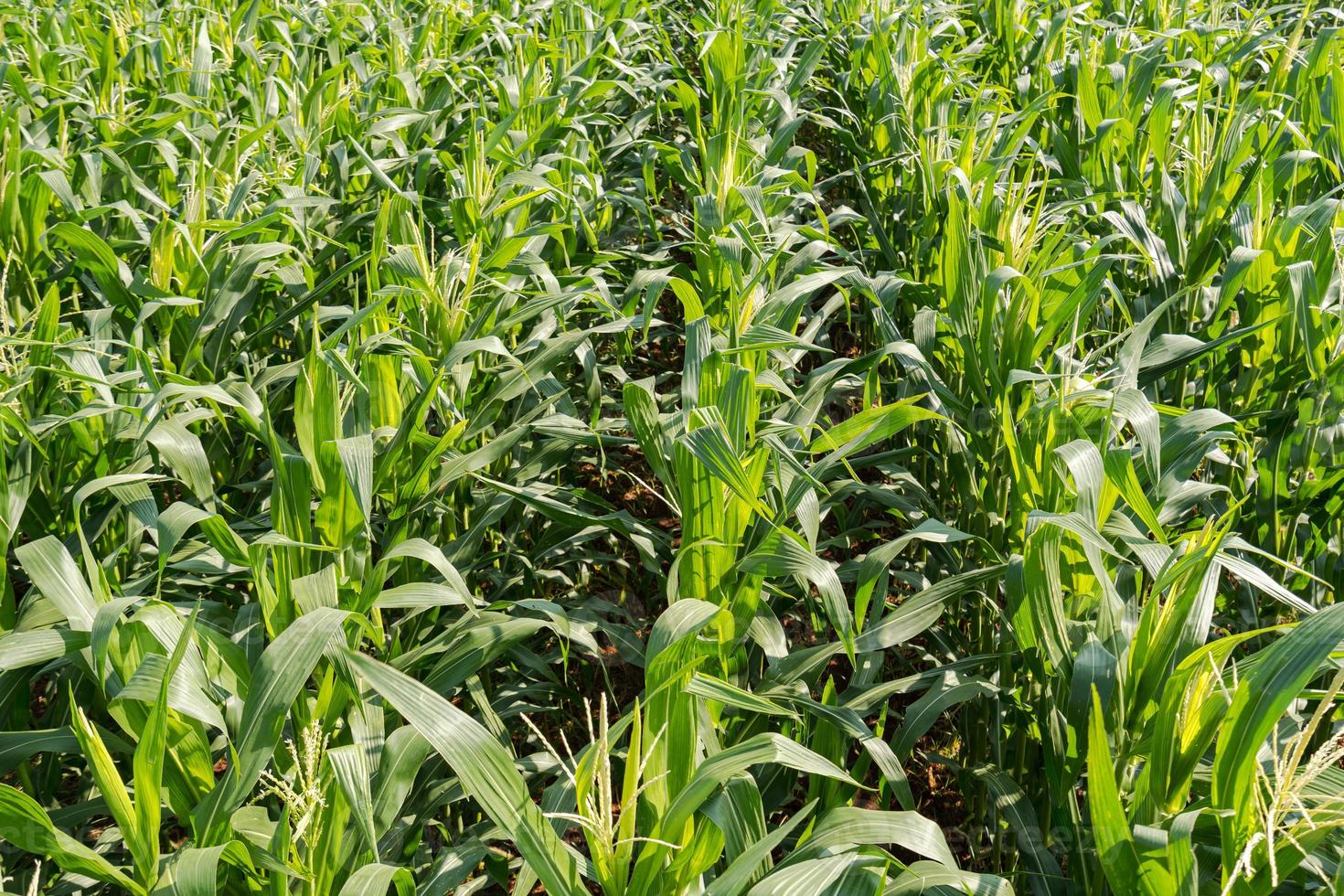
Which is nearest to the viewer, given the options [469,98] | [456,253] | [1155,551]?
[1155,551]

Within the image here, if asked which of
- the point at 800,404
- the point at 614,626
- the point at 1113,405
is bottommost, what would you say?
the point at 614,626

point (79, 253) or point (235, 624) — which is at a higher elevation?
point (79, 253)

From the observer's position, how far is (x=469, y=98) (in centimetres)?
356

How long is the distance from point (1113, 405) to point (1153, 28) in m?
3.12

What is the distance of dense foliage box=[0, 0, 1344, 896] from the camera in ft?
3.90

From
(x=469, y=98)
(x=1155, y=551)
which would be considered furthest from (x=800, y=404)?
(x=469, y=98)

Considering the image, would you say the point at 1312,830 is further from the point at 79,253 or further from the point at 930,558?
the point at 79,253

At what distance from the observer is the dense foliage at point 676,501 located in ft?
3.90

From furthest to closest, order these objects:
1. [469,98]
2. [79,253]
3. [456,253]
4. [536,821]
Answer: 1. [469,98]
2. [456,253]
3. [79,253]
4. [536,821]

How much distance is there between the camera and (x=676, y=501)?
179 cm

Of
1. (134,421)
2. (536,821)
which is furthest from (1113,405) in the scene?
(134,421)

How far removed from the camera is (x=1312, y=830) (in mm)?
1029

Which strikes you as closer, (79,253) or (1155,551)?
(1155,551)

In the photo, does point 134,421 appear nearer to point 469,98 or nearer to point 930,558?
point 930,558
